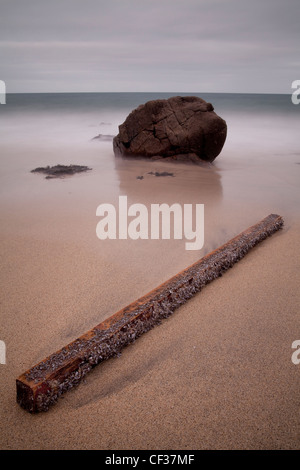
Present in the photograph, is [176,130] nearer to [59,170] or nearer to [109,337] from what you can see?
[59,170]

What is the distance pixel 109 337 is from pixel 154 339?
1.10ft

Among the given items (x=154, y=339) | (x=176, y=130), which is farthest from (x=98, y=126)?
(x=154, y=339)

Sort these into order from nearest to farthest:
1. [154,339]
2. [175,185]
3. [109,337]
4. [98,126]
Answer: [109,337] → [154,339] → [175,185] → [98,126]

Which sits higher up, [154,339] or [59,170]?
[59,170]

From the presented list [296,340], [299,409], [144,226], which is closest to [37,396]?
[299,409]

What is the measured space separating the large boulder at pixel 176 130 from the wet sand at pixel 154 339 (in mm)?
3113

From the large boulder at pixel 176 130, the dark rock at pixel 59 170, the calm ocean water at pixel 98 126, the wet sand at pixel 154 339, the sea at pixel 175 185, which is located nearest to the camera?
the wet sand at pixel 154 339

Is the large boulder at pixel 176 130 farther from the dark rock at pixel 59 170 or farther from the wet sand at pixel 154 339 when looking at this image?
the wet sand at pixel 154 339

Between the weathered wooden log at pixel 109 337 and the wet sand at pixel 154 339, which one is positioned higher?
the weathered wooden log at pixel 109 337

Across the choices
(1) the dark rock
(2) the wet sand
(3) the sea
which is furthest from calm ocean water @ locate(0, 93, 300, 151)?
(2) the wet sand

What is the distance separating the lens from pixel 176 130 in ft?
22.7

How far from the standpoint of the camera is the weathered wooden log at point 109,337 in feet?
5.03

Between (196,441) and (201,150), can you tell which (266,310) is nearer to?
(196,441)

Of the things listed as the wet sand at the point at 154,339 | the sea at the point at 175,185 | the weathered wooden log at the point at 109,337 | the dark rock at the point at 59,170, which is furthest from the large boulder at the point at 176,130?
the weathered wooden log at the point at 109,337
